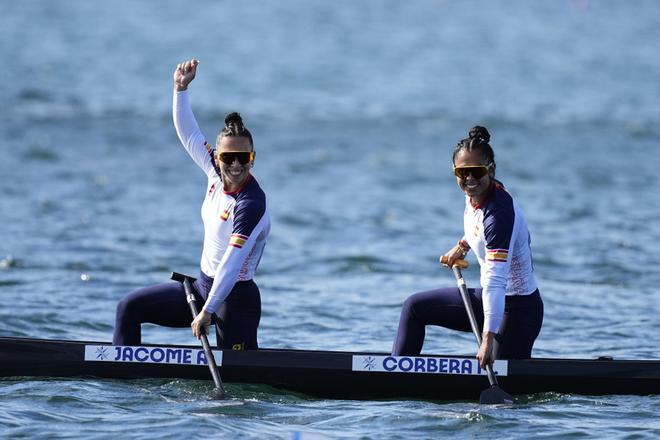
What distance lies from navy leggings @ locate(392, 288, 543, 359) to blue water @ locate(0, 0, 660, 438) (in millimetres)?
421

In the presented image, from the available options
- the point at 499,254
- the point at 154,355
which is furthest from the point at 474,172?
the point at 154,355

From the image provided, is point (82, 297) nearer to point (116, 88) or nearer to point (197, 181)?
point (197, 181)

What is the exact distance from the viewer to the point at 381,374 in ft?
29.6

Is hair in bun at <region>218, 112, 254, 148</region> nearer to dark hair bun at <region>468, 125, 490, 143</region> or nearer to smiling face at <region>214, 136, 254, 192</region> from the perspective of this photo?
smiling face at <region>214, 136, 254, 192</region>

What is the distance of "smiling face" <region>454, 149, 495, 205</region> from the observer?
8.43 m

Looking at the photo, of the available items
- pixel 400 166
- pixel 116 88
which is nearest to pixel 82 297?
pixel 400 166

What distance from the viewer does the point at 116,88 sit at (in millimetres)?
32875

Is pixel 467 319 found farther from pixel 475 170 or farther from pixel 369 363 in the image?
pixel 475 170

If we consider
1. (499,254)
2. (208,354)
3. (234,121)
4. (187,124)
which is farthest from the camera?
→ (187,124)

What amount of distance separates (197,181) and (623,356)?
38.1ft

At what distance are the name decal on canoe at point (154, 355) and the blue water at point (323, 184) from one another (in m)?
0.19

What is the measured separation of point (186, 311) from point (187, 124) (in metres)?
1.34

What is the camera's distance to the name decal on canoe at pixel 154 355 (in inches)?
355

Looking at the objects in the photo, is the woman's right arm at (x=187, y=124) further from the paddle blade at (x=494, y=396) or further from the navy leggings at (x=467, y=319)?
the paddle blade at (x=494, y=396)
